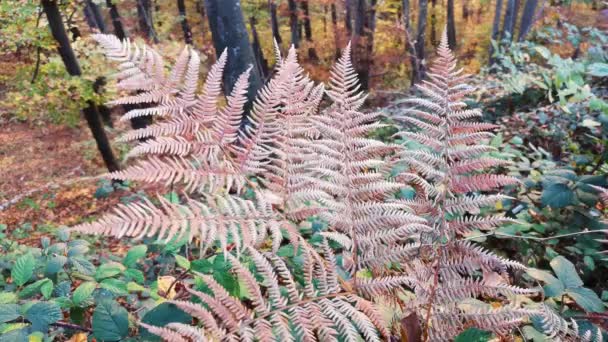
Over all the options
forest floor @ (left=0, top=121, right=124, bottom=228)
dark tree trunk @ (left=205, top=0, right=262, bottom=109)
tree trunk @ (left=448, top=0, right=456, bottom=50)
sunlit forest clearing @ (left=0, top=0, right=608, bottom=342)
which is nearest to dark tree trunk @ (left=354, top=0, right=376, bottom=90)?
tree trunk @ (left=448, top=0, right=456, bottom=50)

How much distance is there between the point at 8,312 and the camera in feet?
3.91

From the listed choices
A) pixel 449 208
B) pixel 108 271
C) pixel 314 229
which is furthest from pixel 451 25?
pixel 108 271

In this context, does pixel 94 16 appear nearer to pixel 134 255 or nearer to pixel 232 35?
pixel 232 35

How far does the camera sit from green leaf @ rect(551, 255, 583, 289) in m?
1.39

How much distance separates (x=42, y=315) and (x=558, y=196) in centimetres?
220

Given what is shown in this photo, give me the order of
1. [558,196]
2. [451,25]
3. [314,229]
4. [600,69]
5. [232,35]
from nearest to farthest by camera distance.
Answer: [314,229], [558,196], [600,69], [232,35], [451,25]

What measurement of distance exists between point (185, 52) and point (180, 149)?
11.2 inches

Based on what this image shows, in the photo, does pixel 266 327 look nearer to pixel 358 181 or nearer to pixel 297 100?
pixel 358 181

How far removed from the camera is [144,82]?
115 cm

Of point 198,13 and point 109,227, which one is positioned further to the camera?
point 198,13

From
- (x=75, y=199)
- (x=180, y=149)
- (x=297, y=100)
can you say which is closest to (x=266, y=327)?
(x=180, y=149)

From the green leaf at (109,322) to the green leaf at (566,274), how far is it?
56.9 inches

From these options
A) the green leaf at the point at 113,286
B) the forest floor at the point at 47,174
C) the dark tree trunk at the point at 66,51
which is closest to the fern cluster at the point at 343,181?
the green leaf at the point at 113,286

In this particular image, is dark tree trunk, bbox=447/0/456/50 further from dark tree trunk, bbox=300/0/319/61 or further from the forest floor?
the forest floor
